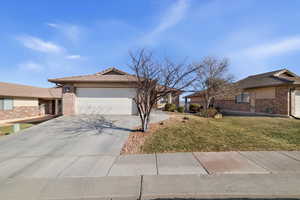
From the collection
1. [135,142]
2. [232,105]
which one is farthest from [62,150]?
[232,105]

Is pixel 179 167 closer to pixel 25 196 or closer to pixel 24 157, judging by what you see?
pixel 25 196

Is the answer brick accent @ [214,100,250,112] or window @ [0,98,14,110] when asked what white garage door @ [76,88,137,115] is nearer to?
window @ [0,98,14,110]

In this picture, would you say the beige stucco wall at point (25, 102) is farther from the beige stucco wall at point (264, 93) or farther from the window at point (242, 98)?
the beige stucco wall at point (264, 93)

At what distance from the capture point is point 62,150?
4910mm

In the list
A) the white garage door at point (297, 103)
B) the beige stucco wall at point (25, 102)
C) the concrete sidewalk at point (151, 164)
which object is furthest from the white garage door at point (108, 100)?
the white garage door at point (297, 103)

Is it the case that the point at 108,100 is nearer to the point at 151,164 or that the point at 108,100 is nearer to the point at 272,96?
the point at 151,164

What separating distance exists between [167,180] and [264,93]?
53.8 feet

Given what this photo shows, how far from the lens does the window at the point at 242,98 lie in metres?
15.7

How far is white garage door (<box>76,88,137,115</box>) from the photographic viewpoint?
432 inches

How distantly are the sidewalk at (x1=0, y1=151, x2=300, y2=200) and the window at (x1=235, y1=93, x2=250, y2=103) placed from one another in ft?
45.5

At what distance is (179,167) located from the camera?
3568 millimetres

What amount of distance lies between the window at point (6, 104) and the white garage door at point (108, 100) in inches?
378

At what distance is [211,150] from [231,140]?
61.7 inches

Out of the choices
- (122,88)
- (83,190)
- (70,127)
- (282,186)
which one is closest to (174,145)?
(282,186)
